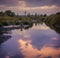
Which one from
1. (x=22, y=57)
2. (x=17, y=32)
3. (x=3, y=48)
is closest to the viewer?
(x=22, y=57)

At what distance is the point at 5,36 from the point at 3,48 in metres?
1.61

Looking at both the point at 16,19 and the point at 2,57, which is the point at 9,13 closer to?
the point at 16,19

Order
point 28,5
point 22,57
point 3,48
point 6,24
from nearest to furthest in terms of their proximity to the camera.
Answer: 1. point 22,57
2. point 3,48
3. point 28,5
4. point 6,24

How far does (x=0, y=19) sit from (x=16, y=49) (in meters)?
1.50

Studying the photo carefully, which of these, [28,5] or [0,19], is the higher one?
[28,5]

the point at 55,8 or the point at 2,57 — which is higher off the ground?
the point at 55,8

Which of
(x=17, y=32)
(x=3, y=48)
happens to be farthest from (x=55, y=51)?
(x=17, y=32)

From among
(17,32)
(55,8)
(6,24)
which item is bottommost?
(17,32)

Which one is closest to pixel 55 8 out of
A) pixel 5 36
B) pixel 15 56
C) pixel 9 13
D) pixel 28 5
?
pixel 28 5

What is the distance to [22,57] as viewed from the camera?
16.0 feet

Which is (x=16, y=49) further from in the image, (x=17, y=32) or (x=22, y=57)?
(x=17, y=32)

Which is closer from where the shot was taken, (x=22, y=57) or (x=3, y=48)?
A: (x=22, y=57)

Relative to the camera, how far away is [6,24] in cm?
705

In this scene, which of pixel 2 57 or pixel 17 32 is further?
pixel 17 32
